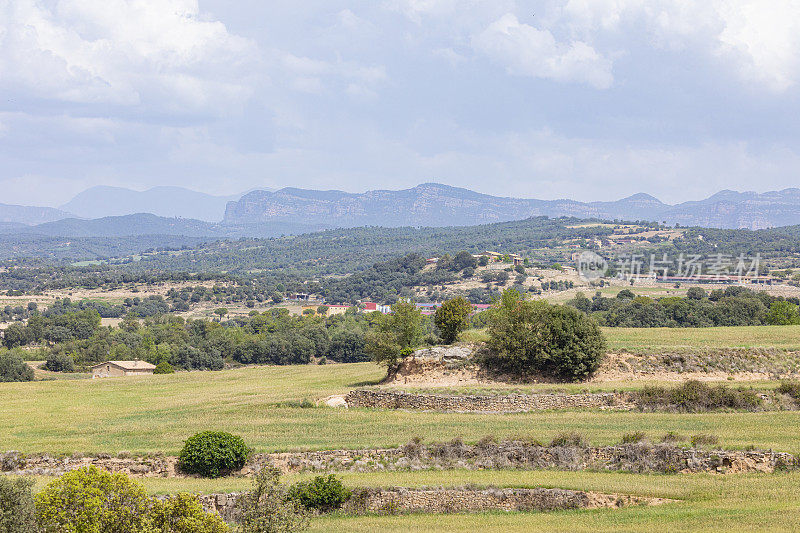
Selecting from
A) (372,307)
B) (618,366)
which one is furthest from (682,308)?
(372,307)

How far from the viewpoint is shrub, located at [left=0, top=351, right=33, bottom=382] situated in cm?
7356

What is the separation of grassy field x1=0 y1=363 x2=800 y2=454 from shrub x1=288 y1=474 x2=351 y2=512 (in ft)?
18.5

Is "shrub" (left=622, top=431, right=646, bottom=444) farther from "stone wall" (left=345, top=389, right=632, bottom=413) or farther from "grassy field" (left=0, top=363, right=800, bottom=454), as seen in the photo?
"stone wall" (left=345, top=389, right=632, bottom=413)

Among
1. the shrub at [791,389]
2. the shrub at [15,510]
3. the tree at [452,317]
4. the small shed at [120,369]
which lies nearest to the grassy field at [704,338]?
the shrub at [791,389]

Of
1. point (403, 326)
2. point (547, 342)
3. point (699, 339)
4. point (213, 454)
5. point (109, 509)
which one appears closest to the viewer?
point (109, 509)

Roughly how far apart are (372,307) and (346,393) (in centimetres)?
13441

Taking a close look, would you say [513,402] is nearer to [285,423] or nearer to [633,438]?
[633,438]

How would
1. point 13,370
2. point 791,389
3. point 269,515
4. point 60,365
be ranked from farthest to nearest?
point 60,365 → point 13,370 → point 791,389 → point 269,515

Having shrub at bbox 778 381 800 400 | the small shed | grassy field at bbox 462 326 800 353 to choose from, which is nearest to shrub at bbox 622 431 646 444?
shrub at bbox 778 381 800 400

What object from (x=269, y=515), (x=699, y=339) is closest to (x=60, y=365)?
(x=699, y=339)

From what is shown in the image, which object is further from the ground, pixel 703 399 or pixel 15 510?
pixel 15 510

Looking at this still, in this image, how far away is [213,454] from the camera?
1103 inches

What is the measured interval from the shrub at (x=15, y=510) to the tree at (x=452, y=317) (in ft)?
117

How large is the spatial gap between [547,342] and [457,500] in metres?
21.4
